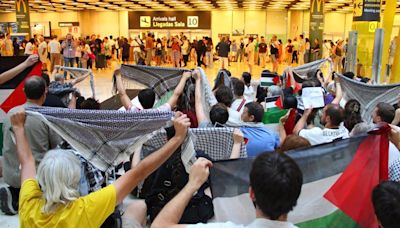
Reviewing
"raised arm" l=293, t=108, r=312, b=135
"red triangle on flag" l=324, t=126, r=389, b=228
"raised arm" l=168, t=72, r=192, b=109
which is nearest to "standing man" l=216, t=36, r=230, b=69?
"raised arm" l=168, t=72, r=192, b=109

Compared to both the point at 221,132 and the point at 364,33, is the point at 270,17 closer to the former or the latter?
the point at 364,33

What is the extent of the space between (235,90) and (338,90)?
4.56 ft

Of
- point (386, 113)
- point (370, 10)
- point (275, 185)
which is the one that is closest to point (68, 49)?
point (370, 10)

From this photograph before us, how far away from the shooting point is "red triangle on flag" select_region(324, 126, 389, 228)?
2.28 m

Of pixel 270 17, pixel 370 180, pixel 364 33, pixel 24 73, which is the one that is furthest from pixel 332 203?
pixel 270 17

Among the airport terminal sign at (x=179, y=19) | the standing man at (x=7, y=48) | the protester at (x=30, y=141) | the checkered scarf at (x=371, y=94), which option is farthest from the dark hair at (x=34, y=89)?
the airport terminal sign at (x=179, y=19)

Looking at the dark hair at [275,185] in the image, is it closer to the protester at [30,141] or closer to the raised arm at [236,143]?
the raised arm at [236,143]

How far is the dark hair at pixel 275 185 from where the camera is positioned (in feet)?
4.88

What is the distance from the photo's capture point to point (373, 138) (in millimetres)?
2336

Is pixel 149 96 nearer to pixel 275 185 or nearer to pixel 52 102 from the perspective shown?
pixel 52 102

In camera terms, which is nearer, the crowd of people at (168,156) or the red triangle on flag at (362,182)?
the crowd of people at (168,156)

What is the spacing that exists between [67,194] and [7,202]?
2.34 meters

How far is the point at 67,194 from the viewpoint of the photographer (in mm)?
1923

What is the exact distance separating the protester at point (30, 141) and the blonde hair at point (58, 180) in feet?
4.43
